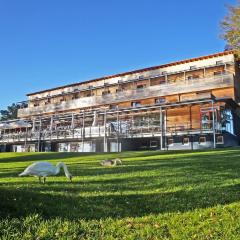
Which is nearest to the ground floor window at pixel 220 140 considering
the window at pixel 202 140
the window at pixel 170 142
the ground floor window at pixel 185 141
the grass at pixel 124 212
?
the window at pixel 202 140

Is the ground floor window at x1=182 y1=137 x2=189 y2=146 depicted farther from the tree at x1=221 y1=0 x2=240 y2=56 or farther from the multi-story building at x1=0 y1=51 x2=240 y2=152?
the tree at x1=221 y1=0 x2=240 y2=56

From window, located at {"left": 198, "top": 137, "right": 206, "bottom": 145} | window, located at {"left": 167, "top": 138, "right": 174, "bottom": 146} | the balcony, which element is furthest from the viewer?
the balcony

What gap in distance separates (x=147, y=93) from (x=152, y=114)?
643cm

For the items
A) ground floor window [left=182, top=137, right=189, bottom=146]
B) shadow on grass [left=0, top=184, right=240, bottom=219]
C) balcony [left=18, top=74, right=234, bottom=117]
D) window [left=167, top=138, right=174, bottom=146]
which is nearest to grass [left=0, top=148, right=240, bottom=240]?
shadow on grass [left=0, top=184, right=240, bottom=219]

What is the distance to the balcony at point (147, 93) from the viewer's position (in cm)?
3888

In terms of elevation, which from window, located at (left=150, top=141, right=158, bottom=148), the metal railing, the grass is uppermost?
the metal railing

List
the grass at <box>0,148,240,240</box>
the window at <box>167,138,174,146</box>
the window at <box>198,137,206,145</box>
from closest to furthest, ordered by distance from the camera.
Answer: the grass at <box>0,148,240,240</box> → the window at <box>198,137,206,145</box> → the window at <box>167,138,174,146</box>

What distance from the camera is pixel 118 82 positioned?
1984 inches

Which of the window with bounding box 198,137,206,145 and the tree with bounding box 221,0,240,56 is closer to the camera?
the tree with bounding box 221,0,240,56

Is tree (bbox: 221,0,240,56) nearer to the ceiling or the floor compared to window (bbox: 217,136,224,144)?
nearer to the ceiling

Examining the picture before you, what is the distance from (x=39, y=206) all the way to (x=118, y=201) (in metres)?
1.56

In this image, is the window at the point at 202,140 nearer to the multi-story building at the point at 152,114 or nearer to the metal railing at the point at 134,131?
the multi-story building at the point at 152,114

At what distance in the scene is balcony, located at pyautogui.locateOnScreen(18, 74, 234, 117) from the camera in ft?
128

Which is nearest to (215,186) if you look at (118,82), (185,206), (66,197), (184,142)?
(185,206)
